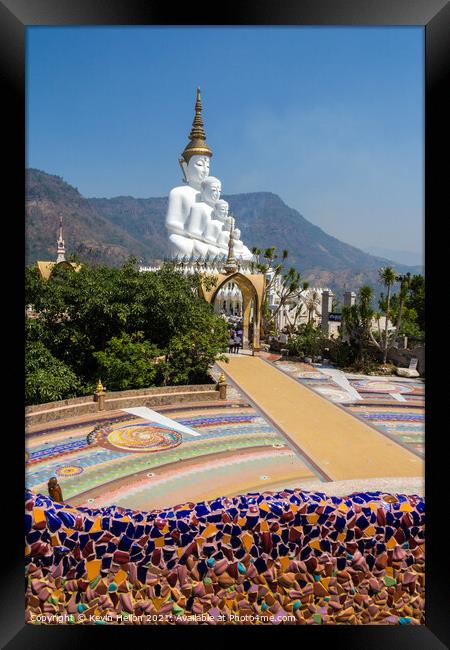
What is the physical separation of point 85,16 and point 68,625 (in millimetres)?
4032

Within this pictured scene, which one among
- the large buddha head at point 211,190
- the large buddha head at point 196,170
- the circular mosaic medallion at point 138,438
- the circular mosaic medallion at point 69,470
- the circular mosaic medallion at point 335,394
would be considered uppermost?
the large buddha head at point 196,170

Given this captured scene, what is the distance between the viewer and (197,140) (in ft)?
98.4

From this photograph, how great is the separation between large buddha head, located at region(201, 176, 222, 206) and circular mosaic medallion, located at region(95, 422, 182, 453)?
22557 mm

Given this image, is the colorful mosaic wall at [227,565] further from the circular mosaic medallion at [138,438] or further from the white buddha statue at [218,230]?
the white buddha statue at [218,230]

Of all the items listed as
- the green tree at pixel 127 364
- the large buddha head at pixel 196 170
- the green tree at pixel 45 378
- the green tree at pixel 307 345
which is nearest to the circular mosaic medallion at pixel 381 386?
the green tree at pixel 307 345

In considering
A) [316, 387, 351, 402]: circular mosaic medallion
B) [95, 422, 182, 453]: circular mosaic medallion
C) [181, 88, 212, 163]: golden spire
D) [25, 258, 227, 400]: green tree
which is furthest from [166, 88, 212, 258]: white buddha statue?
[95, 422, 182, 453]: circular mosaic medallion

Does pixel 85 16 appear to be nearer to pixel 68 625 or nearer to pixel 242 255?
pixel 68 625

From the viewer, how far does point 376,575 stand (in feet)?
12.0

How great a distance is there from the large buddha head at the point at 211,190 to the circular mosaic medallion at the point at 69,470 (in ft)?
80.2

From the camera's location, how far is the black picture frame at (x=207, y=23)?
10.7 feet

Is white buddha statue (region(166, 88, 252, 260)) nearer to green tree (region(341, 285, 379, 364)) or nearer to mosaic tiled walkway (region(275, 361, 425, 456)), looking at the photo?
green tree (region(341, 285, 379, 364))

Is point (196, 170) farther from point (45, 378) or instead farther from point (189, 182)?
point (45, 378)

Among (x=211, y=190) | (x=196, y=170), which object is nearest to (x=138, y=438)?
(x=211, y=190)

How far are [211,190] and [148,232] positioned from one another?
11095 centimetres
